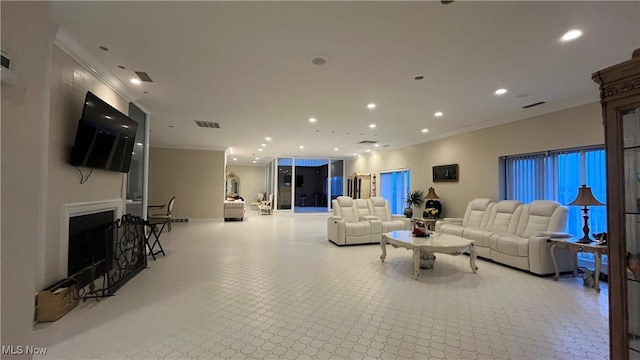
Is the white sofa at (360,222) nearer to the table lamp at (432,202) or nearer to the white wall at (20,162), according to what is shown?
the table lamp at (432,202)

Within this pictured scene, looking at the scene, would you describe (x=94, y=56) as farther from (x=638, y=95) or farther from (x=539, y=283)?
(x=539, y=283)

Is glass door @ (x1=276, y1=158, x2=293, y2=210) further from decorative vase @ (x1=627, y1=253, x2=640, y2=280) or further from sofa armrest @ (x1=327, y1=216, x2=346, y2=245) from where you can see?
decorative vase @ (x1=627, y1=253, x2=640, y2=280)

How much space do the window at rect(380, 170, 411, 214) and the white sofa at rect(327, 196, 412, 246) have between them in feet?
7.36

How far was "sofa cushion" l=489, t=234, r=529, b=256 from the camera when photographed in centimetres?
448

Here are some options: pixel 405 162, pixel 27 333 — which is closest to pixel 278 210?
pixel 405 162

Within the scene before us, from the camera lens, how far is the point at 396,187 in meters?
10.3

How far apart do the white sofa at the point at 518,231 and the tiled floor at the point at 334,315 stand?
0.28 meters

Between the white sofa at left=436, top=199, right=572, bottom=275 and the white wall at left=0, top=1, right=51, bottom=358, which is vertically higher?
the white wall at left=0, top=1, right=51, bottom=358

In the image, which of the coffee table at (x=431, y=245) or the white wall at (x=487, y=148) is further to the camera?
the white wall at (x=487, y=148)

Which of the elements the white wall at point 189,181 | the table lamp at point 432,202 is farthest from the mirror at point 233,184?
the table lamp at point 432,202

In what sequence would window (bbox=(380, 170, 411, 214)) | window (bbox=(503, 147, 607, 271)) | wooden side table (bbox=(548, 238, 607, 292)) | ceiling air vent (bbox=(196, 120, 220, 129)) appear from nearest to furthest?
1. wooden side table (bbox=(548, 238, 607, 292))
2. window (bbox=(503, 147, 607, 271))
3. ceiling air vent (bbox=(196, 120, 220, 129))
4. window (bbox=(380, 170, 411, 214))

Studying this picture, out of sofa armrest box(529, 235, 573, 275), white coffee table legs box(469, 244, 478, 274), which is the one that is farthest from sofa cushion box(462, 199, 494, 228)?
white coffee table legs box(469, 244, 478, 274)

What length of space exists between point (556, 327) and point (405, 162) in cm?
689

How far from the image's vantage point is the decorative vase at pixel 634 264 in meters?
1.47
